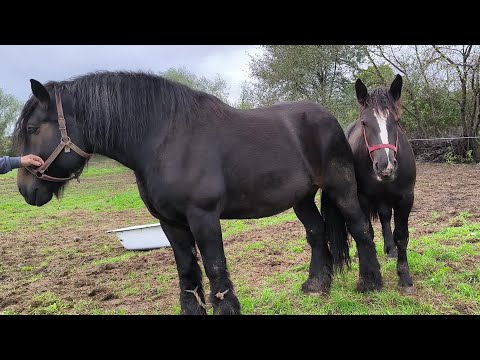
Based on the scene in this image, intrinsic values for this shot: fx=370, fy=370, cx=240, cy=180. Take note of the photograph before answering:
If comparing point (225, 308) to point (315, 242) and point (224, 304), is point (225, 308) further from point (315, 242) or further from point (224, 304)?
point (315, 242)

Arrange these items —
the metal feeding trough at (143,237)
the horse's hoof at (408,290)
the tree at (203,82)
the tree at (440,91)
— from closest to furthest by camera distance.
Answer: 1. the horse's hoof at (408,290)
2. the metal feeding trough at (143,237)
3. the tree at (440,91)
4. the tree at (203,82)

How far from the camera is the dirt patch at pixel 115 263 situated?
4.37m

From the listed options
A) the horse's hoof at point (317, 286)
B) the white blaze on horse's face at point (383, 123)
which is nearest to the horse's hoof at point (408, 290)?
the horse's hoof at point (317, 286)

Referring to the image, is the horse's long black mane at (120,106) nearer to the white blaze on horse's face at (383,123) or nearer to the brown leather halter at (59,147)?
the brown leather halter at (59,147)

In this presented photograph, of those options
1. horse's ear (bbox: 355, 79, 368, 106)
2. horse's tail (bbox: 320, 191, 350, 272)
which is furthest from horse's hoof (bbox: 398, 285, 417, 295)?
A: horse's ear (bbox: 355, 79, 368, 106)

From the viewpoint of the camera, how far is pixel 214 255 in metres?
3.12

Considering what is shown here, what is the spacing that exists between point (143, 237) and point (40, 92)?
4.04 meters

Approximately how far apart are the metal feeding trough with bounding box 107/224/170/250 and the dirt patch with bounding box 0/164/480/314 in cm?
21

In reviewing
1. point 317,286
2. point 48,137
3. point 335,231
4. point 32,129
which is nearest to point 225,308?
point 317,286

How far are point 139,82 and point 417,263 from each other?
153 inches

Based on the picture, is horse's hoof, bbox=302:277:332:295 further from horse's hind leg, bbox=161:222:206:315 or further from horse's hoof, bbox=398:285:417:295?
horse's hind leg, bbox=161:222:206:315

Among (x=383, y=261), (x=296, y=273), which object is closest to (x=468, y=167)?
(x=383, y=261)

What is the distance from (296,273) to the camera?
480cm
